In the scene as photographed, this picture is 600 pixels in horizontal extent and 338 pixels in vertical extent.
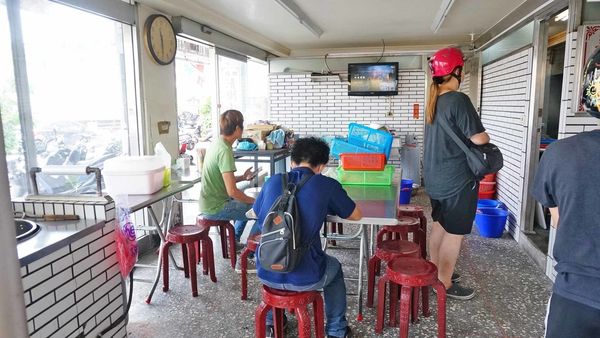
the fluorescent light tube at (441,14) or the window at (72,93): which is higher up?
the fluorescent light tube at (441,14)

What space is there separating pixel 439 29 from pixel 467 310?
4.19m

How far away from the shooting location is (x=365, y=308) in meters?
2.91

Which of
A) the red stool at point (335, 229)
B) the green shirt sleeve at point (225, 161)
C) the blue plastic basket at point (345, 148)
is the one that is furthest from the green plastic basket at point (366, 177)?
the red stool at point (335, 229)

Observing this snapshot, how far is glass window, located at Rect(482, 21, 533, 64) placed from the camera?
4.15 m

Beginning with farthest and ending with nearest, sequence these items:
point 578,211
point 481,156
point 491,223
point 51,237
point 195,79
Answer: point 195,79
point 491,223
point 481,156
point 51,237
point 578,211

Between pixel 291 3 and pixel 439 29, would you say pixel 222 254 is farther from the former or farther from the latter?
pixel 439 29

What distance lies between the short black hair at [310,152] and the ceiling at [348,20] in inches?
96.5

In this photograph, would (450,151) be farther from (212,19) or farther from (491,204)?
(212,19)

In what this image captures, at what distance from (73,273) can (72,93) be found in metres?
2.21

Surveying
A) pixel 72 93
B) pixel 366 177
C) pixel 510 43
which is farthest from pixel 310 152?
pixel 510 43

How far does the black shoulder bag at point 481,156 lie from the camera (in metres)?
2.59

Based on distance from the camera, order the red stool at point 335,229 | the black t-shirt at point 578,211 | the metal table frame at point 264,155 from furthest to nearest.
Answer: the metal table frame at point 264,155, the red stool at point 335,229, the black t-shirt at point 578,211

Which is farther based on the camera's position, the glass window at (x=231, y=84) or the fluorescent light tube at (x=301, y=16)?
the glass window at (x=231, y=84)

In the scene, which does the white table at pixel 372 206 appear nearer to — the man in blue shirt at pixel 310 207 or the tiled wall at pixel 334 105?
the man in blue shirt at pixel 310 207
